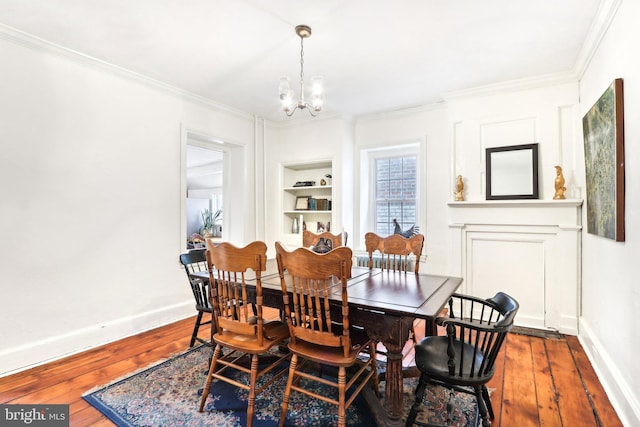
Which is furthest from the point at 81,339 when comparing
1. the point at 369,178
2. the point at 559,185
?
the point at 559,185

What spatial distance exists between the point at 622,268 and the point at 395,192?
2.77m

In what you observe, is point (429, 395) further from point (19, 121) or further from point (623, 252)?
point (19, 121)

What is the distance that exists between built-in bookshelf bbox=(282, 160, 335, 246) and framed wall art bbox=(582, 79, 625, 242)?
2.92 metres

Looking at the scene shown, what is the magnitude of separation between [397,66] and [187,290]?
3392 mm

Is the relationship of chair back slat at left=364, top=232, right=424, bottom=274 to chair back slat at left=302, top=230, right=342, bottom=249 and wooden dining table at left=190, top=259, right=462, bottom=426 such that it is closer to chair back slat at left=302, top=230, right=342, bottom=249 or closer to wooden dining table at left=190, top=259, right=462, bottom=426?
chair back slat at left=302, top=230, right=342, bottom=249

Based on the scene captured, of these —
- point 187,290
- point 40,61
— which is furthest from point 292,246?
point 40,61

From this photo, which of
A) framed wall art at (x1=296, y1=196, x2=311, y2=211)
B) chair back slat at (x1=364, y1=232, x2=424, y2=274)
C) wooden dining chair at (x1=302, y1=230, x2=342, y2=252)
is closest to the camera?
chair back slat at (x1=364, y1=232, x2=424, y2=274)

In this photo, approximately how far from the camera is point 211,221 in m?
4.83

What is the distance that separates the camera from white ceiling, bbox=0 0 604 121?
222 centimetres

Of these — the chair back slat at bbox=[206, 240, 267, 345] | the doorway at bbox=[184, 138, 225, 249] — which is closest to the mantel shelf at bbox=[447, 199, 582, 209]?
the chair back slat at bbox=[206, 240, 267, 345]

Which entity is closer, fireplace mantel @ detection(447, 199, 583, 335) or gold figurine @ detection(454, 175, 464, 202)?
fireplace mantel @ detection(447, 199, 583, 335)

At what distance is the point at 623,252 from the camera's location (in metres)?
2.01

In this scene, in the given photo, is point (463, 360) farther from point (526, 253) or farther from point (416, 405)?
point (526, 253)

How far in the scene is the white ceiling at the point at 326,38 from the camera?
2.22 meters
